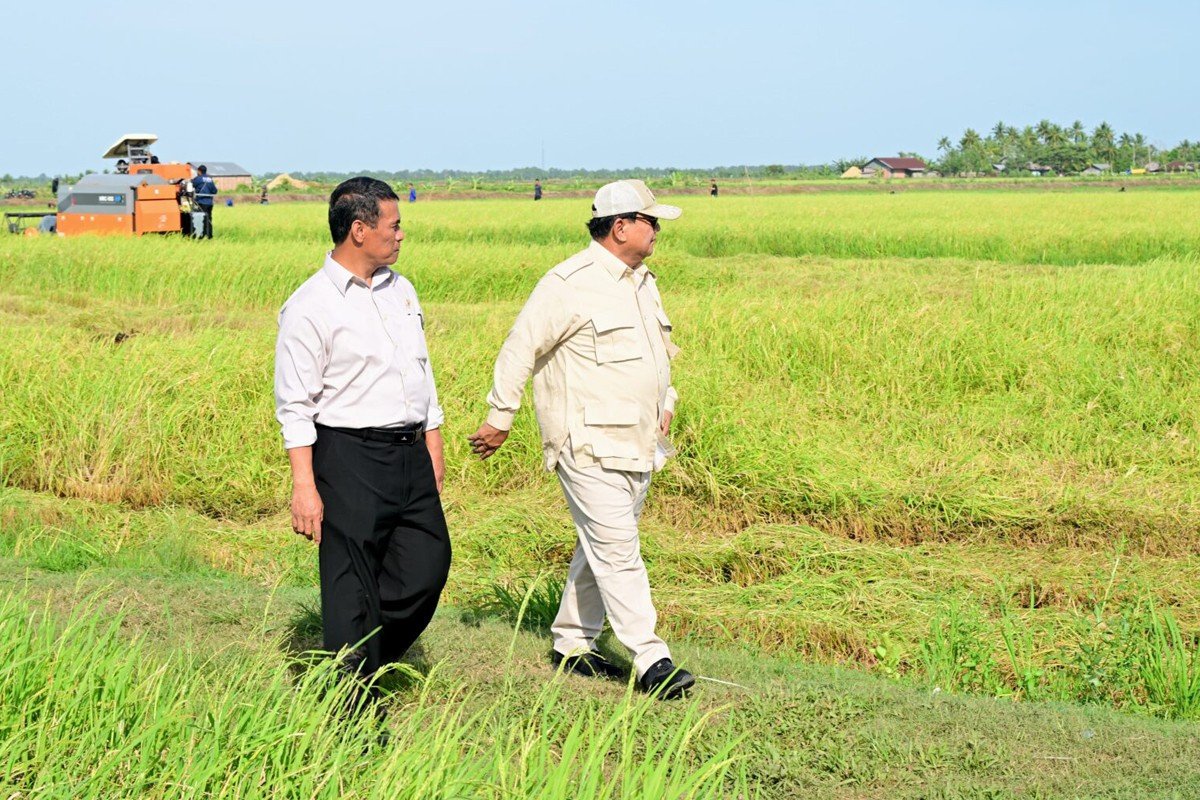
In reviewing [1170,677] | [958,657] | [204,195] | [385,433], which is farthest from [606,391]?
[204,195]

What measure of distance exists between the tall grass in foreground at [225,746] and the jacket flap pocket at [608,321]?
131 centimetres

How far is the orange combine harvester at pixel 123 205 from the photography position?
19.2 m

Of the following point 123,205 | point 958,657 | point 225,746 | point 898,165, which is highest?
point 898,165

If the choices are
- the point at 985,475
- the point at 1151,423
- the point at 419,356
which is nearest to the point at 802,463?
the point at 985,475

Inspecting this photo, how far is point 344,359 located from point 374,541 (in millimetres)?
512

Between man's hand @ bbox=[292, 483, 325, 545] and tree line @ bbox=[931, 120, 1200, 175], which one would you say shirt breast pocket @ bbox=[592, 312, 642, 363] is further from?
tree line @ bbox=[931, 120, 1200, 175]

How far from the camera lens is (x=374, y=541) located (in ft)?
11.5

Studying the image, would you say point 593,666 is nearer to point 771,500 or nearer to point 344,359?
point 344,359

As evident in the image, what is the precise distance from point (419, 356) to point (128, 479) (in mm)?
4033

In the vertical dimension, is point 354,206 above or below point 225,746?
above

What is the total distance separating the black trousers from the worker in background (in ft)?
57.7

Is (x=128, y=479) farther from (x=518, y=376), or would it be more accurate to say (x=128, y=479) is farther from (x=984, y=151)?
(x=984, y=151)

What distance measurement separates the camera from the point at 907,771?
3.33 meters

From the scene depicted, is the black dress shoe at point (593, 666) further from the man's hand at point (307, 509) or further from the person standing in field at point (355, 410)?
the man's hand at point (307, 509)
